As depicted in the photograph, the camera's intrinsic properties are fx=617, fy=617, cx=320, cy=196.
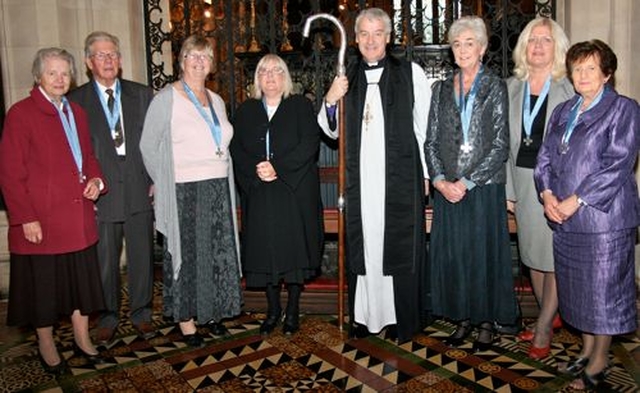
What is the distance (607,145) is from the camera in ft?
10.2

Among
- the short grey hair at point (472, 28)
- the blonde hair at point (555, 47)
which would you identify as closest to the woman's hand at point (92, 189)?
the short grey hair at point (472, 28)

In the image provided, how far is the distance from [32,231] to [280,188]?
Answer: 4.90ft

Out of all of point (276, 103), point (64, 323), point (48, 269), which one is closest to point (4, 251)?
point (64, 323)

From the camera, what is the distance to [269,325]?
A: 4262mm

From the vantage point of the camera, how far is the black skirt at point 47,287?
3.55 metres

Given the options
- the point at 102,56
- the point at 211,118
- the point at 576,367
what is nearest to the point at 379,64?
the point at 211,118

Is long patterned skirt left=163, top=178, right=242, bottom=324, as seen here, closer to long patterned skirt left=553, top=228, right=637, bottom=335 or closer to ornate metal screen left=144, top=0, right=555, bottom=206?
ornate metal screen left=144, top=0, right=555, bottom=206

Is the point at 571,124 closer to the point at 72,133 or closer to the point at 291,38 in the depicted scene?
the point at 72,133

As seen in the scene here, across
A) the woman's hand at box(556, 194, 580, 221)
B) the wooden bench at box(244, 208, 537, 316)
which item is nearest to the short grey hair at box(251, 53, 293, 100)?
the wooden bench at box(244, 208, 537, 316)

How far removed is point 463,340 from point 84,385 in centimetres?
234

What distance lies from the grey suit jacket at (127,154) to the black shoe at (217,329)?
94cm

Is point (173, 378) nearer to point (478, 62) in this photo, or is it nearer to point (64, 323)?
point (64, 323)

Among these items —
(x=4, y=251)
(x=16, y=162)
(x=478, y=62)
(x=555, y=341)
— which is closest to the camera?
(x=16, y=162)

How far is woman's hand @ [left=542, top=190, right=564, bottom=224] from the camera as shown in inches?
128
